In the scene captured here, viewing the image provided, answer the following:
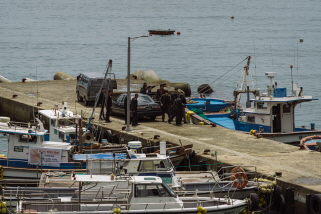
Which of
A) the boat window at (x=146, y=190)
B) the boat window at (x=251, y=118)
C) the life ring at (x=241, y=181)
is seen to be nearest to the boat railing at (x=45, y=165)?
the boat window at (x=146, y=190)

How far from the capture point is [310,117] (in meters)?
53.3

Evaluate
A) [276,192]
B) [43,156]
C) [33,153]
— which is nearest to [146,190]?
[276,192]

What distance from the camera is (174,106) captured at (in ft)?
102

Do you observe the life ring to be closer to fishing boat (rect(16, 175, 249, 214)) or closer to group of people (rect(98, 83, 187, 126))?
fishing boat (rect(16, 175, 249, 214))

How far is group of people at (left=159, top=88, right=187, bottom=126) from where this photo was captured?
101 feet

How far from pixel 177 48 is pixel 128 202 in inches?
3429

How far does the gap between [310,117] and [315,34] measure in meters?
77.6

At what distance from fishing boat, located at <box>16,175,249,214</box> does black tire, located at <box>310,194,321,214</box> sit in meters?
2.26

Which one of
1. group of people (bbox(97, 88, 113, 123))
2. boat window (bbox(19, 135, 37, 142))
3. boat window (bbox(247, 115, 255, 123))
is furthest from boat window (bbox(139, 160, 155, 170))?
boat window (bbox(247, 115, 255, 123))

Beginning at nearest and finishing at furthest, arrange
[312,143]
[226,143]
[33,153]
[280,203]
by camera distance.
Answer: [280,203]
[33,153]
[226,143]
[312,143]

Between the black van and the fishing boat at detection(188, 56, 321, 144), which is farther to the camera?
the black van

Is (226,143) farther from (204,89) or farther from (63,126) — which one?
(204,89)

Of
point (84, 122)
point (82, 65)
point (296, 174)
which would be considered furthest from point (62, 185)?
point (82, 65)

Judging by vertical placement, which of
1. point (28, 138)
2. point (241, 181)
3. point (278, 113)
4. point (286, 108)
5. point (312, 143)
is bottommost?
point (241, 181)
